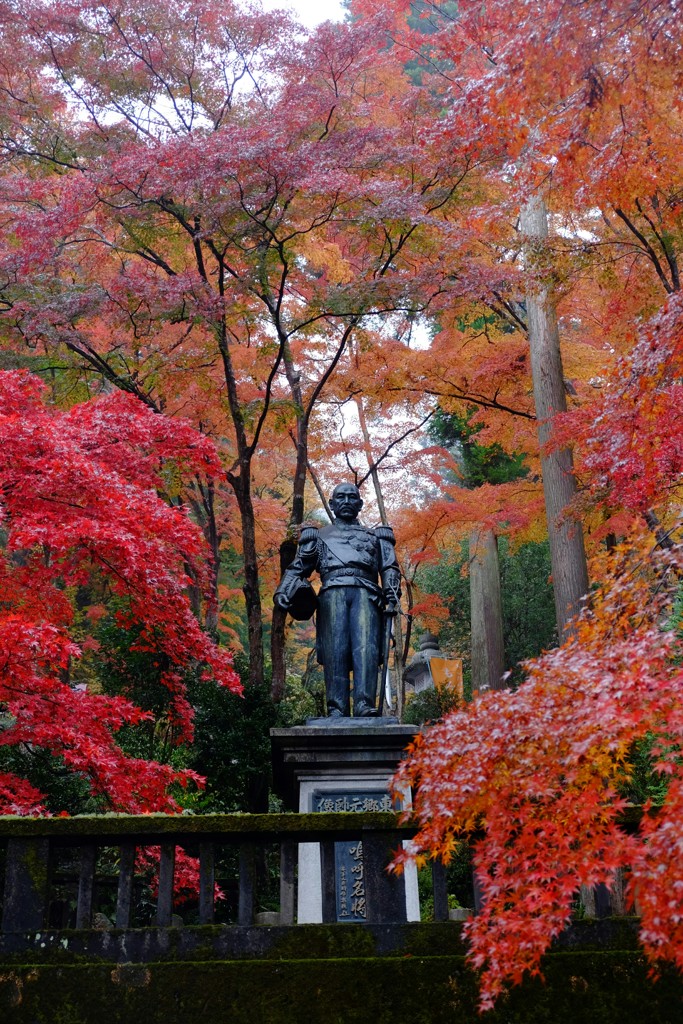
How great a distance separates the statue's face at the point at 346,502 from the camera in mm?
7973

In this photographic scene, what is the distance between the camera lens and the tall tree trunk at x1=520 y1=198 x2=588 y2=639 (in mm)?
11961

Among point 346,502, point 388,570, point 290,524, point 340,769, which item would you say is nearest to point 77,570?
point 346,502

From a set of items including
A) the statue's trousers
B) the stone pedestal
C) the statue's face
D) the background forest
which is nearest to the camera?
the background forest

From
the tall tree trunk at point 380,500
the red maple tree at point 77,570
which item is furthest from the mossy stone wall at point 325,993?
the tall tree trunk at point 380,500

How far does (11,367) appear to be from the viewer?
12.1 meters

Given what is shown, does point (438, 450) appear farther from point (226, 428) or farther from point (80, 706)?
point (80, 706)

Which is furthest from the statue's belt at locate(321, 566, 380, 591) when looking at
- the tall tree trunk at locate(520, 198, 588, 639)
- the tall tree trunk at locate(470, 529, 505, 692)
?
the tall tree trunk at locate(470, 529, 505, 692)

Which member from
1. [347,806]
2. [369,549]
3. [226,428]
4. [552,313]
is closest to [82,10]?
[226,428]

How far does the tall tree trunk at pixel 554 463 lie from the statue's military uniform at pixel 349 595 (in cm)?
424

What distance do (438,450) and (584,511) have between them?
549cm

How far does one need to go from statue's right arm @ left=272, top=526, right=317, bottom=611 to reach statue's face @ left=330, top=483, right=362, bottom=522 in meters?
0.30

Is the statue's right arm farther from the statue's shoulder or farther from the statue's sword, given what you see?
the statue's sword

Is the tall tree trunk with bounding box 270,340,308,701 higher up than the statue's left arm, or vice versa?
the tall tree trunk with bounding box 270,340,308,701

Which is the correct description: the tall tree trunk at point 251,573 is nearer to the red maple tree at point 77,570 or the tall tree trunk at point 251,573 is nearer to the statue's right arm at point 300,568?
the red maple tree at point 77,570
